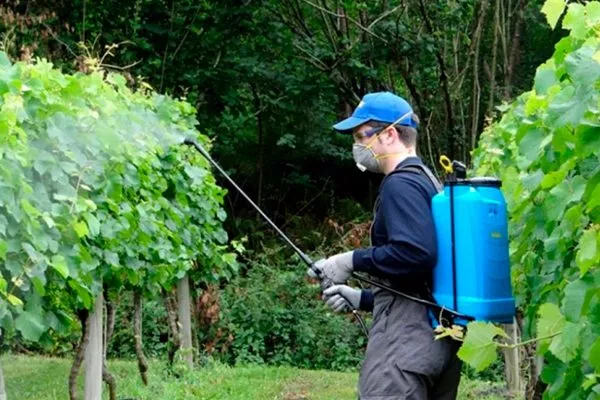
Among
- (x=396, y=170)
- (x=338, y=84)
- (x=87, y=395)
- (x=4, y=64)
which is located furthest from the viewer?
(x=338, y=84)

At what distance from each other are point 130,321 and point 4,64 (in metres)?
8.73

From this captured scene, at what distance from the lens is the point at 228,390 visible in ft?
29.1

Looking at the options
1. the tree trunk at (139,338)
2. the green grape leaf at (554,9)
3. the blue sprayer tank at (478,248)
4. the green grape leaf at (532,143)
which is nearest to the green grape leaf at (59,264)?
the blue sprayer tank at (478,248)

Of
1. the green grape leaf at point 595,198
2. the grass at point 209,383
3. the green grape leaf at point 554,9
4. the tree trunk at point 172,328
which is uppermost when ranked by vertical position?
the green grape leaf at point 554,9

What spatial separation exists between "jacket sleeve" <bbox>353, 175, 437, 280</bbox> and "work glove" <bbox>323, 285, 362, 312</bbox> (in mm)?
272

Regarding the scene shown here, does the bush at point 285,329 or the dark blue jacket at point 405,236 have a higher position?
the dark blue jacket at point 405,236

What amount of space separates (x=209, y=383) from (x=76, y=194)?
198 inches

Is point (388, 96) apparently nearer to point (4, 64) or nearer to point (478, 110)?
point (4, 64)

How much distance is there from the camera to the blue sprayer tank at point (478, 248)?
10.5ft

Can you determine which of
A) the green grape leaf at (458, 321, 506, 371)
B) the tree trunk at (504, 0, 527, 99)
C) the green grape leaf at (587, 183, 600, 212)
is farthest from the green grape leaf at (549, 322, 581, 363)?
the tree trunk at (504, 0, 527, 99)

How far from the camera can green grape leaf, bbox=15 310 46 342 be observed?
13.2 feet

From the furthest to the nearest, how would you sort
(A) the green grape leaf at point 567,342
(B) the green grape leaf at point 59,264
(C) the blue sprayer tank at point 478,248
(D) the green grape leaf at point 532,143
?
(B) the green grape leaf at point 59,264
(C) the blue sprayer tank at point 478,248
(D) the green grape leaf at point 532,143
(A) the green grape leaf at point 567,342

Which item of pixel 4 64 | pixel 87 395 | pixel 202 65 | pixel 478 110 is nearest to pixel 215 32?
pixel 202 65

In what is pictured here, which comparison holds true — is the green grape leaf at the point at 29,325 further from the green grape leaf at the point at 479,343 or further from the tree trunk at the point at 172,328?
the tree trunk at the point at 172,328
